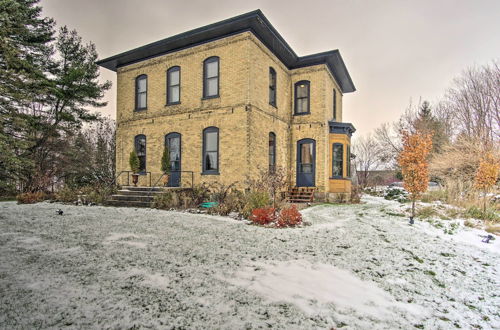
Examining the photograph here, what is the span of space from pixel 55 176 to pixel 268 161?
15.5 m

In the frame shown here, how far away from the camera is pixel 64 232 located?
5406mm

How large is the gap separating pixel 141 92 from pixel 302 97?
911cm

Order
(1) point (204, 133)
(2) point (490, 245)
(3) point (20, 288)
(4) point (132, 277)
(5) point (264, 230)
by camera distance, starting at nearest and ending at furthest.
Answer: (3) point (20, 288), (4) point (132, 277), (2) point (490, 245), (5) point (264, 230), (1) point (204, 133)

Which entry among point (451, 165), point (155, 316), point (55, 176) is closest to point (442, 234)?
point (155, 316)

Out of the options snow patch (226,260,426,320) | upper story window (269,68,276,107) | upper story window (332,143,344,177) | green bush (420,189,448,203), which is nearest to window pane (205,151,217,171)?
upper story window (269,68,276,107)

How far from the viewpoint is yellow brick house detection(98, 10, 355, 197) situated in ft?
35.8

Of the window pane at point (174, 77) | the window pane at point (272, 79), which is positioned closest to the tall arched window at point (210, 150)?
the window pane at point (174, 77)

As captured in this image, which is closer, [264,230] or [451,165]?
[264,230]

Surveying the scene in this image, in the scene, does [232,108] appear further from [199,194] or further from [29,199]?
[29,199]

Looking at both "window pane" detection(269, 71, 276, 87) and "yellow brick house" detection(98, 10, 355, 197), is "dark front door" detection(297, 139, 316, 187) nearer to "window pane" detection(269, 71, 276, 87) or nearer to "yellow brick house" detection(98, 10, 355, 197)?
"yellow brick house" detection(98, 10, 355, 197)

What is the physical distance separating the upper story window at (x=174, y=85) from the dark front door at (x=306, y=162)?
7115 millimetres

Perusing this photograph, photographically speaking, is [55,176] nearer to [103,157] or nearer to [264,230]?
[103,157]

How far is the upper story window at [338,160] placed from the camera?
14375mm

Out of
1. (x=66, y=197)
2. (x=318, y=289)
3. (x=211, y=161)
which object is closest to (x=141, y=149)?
(x=66, y=197)
